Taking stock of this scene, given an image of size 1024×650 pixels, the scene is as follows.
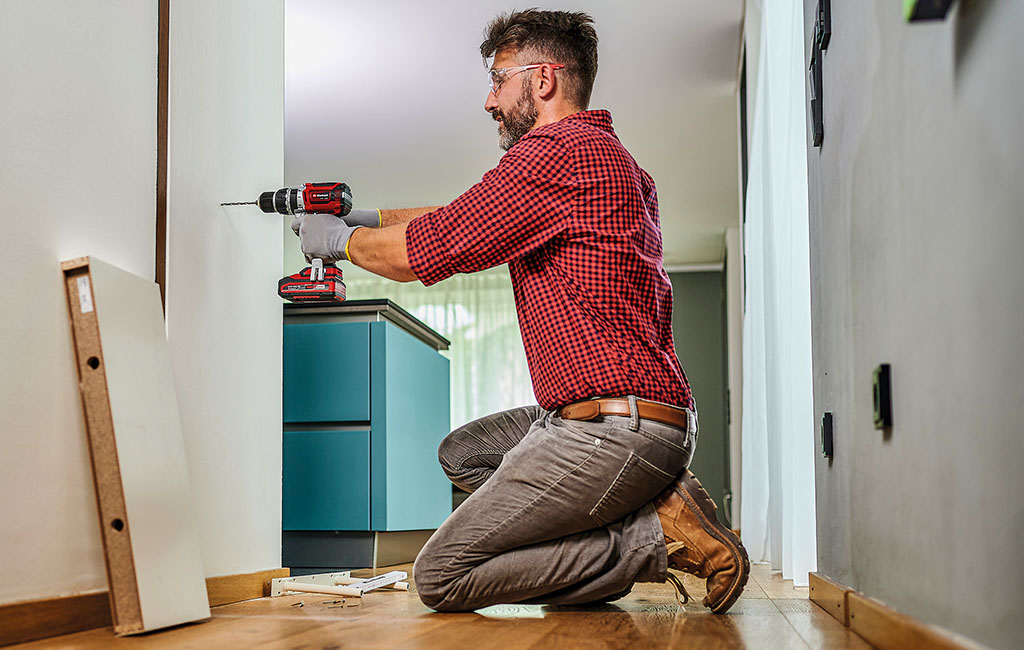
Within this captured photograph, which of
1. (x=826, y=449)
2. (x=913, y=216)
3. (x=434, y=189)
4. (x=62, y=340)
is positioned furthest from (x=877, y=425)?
(x=434, y=189)

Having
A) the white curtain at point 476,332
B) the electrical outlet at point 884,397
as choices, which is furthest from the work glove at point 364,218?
the white curtain at point 476,332

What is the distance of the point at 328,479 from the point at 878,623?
2.06 metres

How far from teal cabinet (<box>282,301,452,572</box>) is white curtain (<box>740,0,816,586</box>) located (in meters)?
1.25

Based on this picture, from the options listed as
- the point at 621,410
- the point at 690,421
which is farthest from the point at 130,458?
the point at 690,421

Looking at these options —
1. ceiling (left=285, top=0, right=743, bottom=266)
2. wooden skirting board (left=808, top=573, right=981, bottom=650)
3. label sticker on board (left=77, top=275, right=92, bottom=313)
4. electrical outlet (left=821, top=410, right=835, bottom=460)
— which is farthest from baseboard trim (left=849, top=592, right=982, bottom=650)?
ceiling (left=285, top=0, right=743, bottom=266)

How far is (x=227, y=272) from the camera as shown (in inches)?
94.6

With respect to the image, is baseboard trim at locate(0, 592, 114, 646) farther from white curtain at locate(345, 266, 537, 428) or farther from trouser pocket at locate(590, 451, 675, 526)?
white curtain at locate(345, 266, 537, 428)

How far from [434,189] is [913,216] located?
6.14 m

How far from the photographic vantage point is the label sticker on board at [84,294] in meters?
1.74

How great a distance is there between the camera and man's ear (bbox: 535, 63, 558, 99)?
2.27 metres

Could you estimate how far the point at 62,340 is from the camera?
174 cm

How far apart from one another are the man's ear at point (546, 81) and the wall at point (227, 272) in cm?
78

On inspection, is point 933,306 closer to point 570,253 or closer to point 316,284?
point 570,253

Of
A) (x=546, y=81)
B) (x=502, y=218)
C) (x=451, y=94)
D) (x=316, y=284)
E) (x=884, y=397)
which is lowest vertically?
(x=884, y=397)
